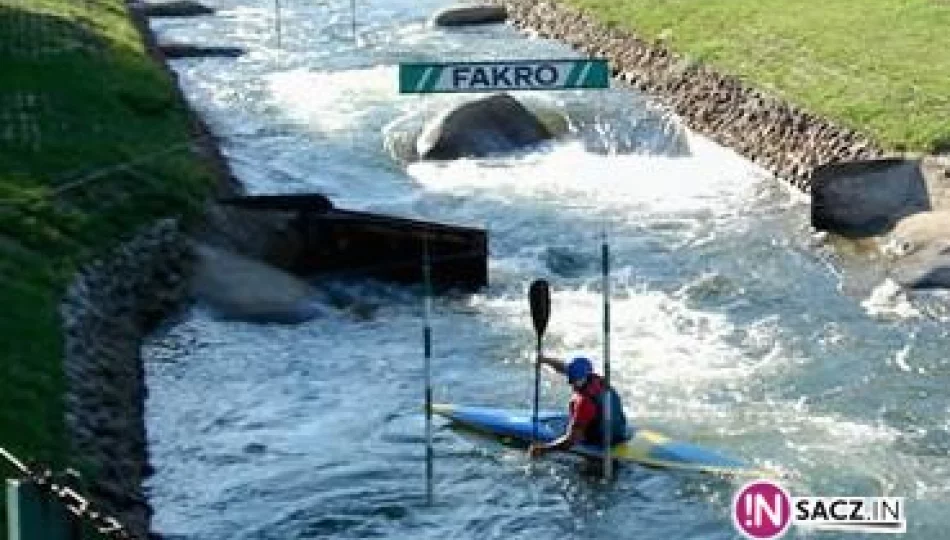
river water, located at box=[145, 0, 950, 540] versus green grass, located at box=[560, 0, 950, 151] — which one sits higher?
green grass, located at box=[560, 0, 950, 151]

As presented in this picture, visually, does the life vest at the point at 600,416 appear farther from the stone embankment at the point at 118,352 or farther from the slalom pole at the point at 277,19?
the slalom pole at the point at 277,19

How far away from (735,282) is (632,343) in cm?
279

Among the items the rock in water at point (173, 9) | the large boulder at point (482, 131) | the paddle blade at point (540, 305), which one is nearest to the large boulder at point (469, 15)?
the rock in water at point (173, 9)

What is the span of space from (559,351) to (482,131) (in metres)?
11.3

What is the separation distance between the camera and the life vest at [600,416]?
17.3 metres

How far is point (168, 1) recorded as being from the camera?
4719 centimetres

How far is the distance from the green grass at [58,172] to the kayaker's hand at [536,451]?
4.58 m

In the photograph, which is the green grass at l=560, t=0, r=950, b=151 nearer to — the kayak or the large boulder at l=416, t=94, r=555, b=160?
the large boulder at l=416, t=94, r=555, b=160

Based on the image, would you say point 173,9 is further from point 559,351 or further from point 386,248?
point 559,351

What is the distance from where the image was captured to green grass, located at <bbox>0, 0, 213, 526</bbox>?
16.7 meters

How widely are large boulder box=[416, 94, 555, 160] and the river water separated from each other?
49 centimetres

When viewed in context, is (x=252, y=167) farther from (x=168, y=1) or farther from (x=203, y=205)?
(x=168, y=1)

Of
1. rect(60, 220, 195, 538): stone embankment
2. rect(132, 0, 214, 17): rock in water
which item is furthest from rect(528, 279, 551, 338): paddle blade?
rect(132, 0, 214, 17): rock in water

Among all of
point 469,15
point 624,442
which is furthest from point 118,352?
point 469,15
